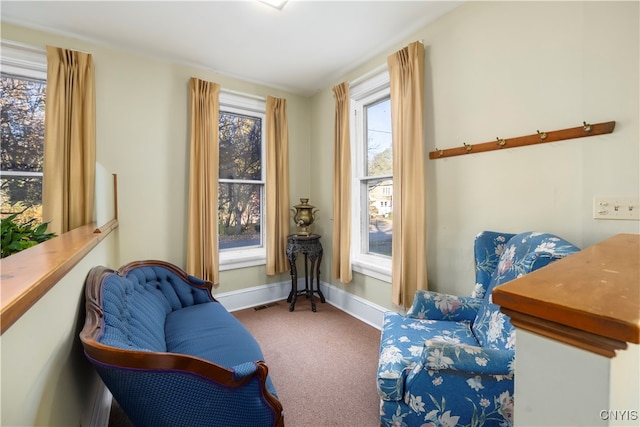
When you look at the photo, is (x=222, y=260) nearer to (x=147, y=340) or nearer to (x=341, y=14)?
(x=147, y=340)

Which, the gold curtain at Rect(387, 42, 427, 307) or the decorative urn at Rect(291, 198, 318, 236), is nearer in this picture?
the gold curtain at Rect(387, 42, 427, 307)

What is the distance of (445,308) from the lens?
1813 millimetres

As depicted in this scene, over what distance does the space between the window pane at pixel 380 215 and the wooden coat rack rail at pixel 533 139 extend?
2.42 ft

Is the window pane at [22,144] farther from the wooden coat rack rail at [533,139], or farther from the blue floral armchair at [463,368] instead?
the wooden coat rack rail at [533,139]

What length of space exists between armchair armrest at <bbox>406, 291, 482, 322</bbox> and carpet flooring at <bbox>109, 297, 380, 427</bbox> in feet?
1.97

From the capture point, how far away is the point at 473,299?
181 cm

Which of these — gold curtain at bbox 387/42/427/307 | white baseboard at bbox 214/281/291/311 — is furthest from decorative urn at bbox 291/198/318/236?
gold curtain at bbox 387/42/427/307

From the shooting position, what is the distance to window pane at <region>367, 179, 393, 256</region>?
9.33 feet

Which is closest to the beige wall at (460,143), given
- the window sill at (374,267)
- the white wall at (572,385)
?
the window sill at (374,267)

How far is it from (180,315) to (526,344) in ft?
6.85

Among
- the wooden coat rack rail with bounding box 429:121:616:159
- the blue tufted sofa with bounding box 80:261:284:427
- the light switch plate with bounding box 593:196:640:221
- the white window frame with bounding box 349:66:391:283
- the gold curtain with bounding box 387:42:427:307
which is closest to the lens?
the blue tufted sofa with bounding box 80:261:284:427

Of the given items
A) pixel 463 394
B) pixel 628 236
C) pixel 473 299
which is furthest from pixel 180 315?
pixel 628 236

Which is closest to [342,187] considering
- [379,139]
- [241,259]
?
[379,139]

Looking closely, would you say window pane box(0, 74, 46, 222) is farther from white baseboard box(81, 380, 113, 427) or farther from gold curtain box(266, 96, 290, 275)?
gold curtain box(266, 96, 290, 275)
